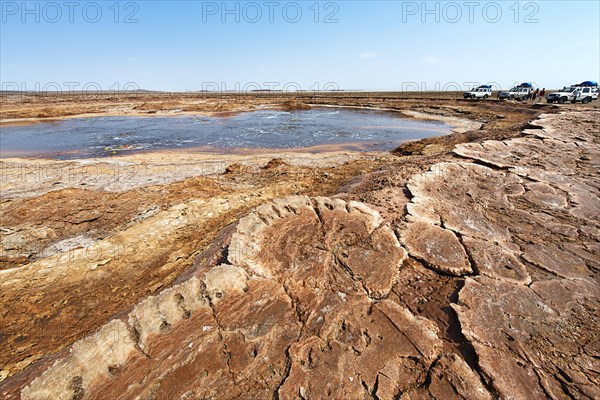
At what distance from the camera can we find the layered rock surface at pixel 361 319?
6.26 ft

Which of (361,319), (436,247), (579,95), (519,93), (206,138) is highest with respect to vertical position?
(519,93)

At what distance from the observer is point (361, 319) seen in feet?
7.84

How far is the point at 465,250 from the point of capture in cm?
328

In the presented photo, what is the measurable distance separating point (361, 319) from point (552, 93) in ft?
131

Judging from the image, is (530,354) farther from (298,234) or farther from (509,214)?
(509,214)

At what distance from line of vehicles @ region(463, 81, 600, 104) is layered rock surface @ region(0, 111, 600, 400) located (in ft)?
117

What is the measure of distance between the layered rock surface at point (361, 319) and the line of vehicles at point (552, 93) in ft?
117

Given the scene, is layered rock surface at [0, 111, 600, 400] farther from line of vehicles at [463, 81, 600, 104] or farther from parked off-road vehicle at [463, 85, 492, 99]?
parked off-road vehicle at [463, 85, 492, 99]

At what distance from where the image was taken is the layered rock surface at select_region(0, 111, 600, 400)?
1.91 metres

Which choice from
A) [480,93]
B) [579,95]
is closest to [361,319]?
[579,95]

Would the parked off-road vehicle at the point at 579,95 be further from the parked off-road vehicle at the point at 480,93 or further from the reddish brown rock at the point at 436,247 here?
the reddish brown rock at the point at 436,247

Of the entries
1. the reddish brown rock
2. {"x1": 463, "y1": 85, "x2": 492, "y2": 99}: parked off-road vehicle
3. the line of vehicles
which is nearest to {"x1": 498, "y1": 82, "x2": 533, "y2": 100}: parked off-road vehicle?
the line of vehicles

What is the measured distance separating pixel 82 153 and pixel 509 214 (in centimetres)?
1775

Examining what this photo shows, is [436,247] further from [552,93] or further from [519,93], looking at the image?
Answer: [519,93]
